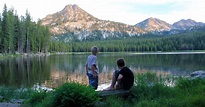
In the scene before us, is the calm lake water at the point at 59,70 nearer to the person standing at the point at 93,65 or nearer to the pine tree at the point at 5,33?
the person standing at the point at 93,65

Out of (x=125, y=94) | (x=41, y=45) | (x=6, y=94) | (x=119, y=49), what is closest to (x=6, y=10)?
(x=41, y=45)

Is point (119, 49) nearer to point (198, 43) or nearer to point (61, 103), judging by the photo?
point (198, 43)

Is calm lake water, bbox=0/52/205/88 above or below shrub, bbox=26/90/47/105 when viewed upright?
below

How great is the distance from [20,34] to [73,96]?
88.6 m

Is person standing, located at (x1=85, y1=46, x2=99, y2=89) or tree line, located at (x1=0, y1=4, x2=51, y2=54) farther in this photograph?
tree line, located at (x1=0, y1=4, x2=51, y2=54)

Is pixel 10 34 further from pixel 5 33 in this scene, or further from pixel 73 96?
pixel 73 96

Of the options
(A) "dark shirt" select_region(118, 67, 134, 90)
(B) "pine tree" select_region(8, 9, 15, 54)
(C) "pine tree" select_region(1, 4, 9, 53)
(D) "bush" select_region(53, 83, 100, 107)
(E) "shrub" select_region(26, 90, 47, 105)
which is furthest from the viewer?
(B) "pine tree" select_region(8, 9, 15, 54)

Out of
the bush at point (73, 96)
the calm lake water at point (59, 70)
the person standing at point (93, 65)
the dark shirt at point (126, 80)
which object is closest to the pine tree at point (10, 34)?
the calm lake water at point (59, 70)

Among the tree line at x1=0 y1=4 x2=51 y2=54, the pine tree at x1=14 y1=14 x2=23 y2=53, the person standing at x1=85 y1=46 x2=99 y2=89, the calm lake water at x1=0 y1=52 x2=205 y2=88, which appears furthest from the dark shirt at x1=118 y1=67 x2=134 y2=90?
the pine tree at x1=14 y1=14 x2=23 y2=53

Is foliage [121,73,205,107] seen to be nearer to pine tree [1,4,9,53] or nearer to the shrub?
the shrub

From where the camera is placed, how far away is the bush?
7.65 metres

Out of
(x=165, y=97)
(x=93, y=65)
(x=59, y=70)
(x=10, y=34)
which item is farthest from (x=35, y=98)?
(x=10, y=34)

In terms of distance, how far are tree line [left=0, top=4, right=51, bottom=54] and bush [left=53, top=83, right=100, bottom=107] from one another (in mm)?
73012

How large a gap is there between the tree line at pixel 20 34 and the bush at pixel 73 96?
2874 inches
